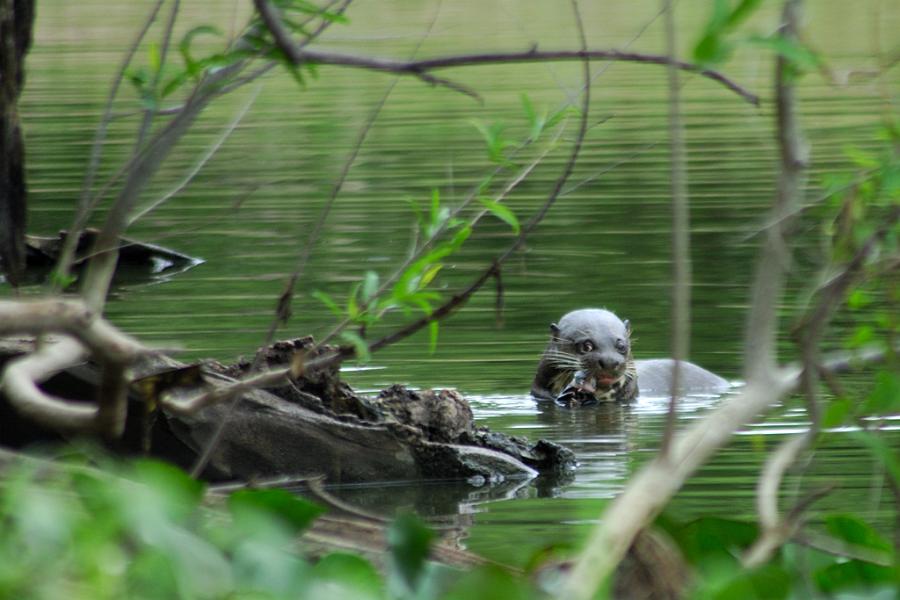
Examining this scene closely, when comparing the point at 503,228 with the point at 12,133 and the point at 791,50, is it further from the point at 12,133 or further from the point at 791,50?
the point at 791,50

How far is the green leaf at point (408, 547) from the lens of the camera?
9.42ft

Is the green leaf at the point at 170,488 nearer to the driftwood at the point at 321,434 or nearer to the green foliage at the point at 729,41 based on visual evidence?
the green foliage at the point at 729,41

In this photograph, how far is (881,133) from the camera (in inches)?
135

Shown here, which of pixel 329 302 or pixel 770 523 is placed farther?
pixel 329 302

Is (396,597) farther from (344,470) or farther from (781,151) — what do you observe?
(344,470)

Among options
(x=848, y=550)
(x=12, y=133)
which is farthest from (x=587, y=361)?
(x=848, y=550)

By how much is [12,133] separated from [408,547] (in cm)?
301

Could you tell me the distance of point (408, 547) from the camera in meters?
2.87

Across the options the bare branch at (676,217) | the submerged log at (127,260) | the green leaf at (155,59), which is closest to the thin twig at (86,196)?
the green leaf at (155,59)

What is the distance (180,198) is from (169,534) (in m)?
14.1

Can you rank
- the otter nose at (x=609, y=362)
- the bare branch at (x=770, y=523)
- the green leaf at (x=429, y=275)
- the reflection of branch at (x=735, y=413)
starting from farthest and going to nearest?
1. the otter nose at (x=609, y=362)
2. the green leaf at (x=429, y=275)
3. the bare branch at (x=770, y=523)
4. the reflection of branch at (x=735, y=413)

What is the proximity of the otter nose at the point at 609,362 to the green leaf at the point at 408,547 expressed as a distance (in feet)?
19.2

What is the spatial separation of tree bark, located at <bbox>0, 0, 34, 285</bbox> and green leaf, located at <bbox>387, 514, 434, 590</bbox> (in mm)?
2433

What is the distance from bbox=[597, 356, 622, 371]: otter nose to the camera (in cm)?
870
